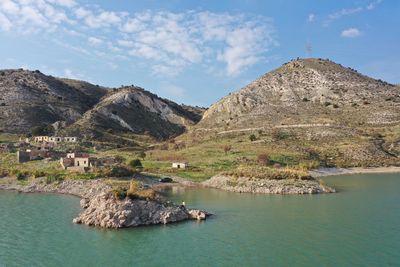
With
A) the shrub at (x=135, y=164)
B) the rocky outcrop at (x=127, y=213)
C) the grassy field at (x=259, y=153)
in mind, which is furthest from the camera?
the shrub at (x=135, y=164)

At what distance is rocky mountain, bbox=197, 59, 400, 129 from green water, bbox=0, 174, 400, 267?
300ft

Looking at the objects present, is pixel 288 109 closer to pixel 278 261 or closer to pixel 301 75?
pixel 301 75

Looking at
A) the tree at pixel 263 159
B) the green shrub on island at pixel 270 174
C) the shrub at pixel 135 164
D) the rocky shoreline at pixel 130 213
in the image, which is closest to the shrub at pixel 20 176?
the shrub at pixel 135 164

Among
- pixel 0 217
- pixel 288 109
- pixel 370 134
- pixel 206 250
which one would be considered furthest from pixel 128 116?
pixel 206 250

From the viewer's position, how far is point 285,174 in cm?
6900

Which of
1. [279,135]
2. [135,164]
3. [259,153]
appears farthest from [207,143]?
[135,164]

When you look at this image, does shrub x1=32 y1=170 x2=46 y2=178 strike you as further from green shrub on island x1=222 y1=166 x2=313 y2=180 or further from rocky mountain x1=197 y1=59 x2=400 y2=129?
rocky mountain x1=197 y1=59 x2=400 y2=129

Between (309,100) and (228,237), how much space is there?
132 meters

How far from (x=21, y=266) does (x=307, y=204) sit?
34.0 meters

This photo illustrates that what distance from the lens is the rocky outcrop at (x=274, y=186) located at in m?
63.1

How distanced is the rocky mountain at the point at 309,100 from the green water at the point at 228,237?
3595 inches

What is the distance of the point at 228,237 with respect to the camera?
36500 millimetres

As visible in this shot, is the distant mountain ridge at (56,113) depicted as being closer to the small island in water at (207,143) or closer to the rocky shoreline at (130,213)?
the small island in water at (207,143)

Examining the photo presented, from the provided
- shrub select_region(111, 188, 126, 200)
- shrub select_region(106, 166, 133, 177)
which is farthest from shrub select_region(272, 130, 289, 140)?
shrub select_region(111, 188, 126, 200)
